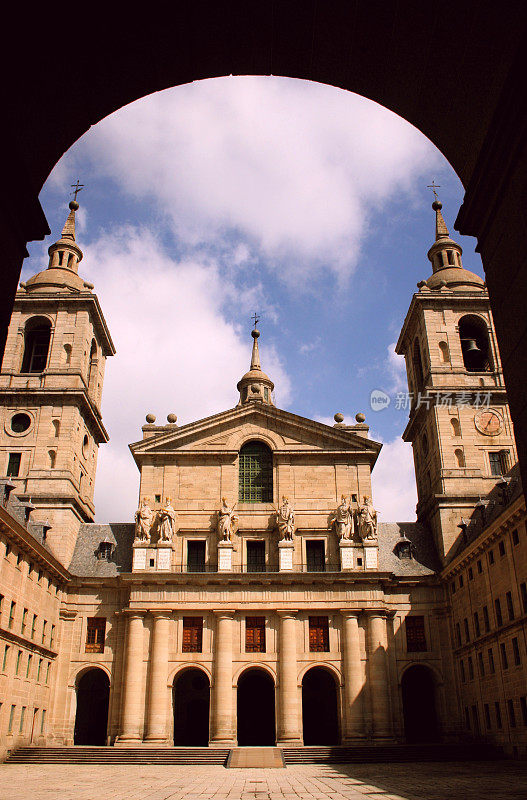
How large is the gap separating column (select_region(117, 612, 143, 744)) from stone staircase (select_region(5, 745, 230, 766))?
82.0 inches

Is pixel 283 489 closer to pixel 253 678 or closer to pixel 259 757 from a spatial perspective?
pixel 253 678

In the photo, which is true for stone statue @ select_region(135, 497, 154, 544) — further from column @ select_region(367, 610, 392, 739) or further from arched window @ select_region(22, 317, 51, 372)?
arched window @ select_region(22, 317, 51, 372)

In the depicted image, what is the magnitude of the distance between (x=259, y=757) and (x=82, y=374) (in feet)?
94.5

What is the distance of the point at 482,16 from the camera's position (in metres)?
9.75

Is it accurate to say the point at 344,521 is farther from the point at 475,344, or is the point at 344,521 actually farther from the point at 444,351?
the point at 475,344

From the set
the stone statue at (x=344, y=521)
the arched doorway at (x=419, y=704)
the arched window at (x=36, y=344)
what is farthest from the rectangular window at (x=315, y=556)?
the arched window at (x=36, y=344)

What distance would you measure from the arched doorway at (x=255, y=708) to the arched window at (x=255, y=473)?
10965 millimetres

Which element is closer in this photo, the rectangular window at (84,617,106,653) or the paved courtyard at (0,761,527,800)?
the paved courtyard at (0,761,527,800)

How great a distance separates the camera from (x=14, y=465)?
160 feet

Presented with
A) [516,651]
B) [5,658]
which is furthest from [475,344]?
[5,658]

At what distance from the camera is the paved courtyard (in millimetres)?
20375

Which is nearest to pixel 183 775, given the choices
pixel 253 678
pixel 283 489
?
pixel 253 678

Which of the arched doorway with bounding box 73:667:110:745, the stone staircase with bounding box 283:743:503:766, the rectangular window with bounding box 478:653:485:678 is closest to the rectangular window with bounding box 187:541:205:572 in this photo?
the arched doorway with bounding box 73:667:110:745

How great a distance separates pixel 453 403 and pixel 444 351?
14.6ft
